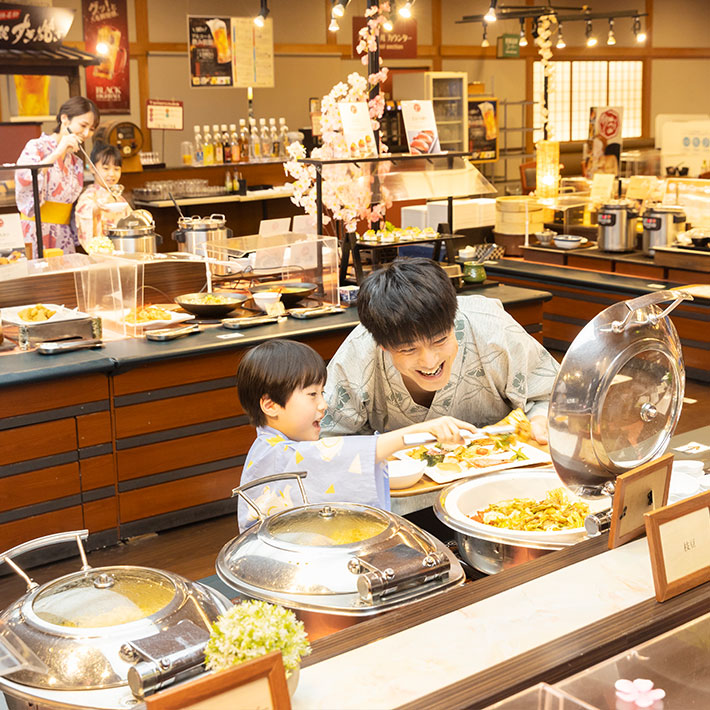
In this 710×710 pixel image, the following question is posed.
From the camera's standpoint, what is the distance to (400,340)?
7.52 feet

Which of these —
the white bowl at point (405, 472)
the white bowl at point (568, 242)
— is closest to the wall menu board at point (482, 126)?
the white bowl at point (568, 242)

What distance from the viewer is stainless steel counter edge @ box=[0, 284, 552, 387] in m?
3.86

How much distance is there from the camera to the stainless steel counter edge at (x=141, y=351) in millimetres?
3863

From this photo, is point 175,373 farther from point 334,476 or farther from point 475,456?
A: point 334,476

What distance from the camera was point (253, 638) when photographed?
1.10 meters

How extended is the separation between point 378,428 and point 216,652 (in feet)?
5.62

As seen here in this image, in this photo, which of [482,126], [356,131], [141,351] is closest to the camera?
[141,351]

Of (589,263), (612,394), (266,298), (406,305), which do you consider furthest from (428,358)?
(589,263)

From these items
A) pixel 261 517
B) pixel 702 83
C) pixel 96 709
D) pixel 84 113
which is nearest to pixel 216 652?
pixel 96 709

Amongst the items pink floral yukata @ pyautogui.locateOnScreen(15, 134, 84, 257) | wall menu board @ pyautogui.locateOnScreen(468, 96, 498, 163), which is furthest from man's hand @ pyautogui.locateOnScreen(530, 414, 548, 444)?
wall menu board @ pyautogui.locateOnScreen(468, 96, 498, 163)

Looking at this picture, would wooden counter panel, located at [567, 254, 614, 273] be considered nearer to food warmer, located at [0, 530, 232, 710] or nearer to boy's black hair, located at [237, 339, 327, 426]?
boy's black hair, located at [237, 339, 327, 426]

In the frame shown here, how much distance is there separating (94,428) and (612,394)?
2919 mm

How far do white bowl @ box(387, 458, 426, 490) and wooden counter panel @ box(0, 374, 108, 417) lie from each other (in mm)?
2004

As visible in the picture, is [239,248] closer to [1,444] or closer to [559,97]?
[1,444]
